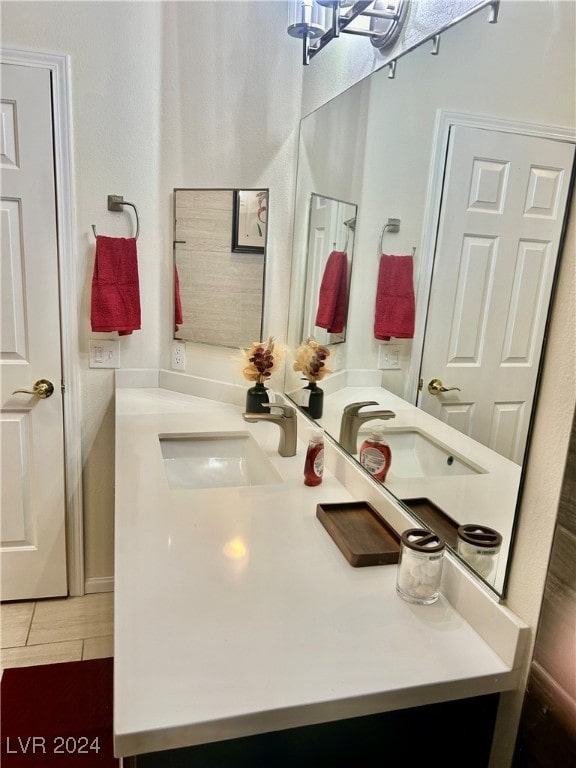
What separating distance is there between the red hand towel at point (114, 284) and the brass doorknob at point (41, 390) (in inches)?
11.8

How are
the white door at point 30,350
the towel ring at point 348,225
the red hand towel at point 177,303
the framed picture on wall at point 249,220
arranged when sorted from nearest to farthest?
the towel ring at point 348,225, the white door at point 30,350, the framed picture on wall at point 249,220, the red hand towel at point 177,303

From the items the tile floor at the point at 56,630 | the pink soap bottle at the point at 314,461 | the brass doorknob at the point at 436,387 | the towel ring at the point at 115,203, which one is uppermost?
the towel ring at the point at 115,203

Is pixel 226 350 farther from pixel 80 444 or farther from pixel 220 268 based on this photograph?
pixel 80 444

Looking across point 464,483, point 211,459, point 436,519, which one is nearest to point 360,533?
point 436,519

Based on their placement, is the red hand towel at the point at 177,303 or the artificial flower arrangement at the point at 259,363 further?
the red hand towel at the point at 177,303

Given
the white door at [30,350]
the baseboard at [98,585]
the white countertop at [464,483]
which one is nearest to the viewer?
the white countertop at [464,483]

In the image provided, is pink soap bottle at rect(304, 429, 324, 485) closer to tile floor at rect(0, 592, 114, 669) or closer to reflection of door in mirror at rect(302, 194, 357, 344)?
reflection of door in mirror at rect(302, 194, 357, 344)

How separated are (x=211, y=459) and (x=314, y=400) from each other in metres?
0.41

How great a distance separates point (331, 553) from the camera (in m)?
1.19

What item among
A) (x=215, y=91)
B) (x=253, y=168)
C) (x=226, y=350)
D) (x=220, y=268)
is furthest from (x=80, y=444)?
(x=215, y=91)

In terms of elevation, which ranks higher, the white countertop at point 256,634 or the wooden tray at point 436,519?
the wooden tray at point 436,519

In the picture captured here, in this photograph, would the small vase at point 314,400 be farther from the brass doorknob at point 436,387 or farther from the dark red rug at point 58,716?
the dark red rug at point 58,716

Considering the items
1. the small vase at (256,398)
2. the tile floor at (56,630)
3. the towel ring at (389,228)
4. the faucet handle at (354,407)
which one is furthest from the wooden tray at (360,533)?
the tile floor at (56,630)

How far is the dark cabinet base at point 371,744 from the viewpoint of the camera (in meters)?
0.83
